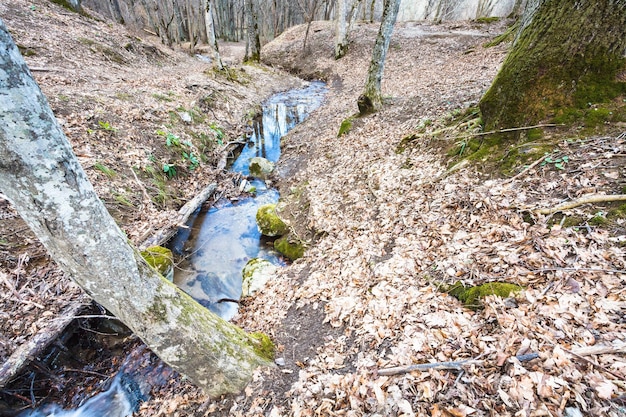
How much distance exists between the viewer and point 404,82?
15.0 metres

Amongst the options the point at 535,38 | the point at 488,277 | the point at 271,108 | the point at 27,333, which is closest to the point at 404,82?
the point at 271,108

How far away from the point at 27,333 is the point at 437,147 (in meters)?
7.88

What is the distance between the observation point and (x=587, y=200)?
3.23 metres

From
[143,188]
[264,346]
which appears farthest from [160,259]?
[264,346]

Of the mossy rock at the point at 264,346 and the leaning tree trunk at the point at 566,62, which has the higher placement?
the leaning tree trunk at the point at 566,62

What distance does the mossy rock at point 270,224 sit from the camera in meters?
7.48

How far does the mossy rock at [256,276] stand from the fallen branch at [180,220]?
2096 millimetres

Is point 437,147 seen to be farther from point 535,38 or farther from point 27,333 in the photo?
point 27,333

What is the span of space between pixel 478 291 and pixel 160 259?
5607mm

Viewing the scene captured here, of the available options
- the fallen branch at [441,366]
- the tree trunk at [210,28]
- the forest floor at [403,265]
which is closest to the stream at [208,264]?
the forest floor at [403,265]

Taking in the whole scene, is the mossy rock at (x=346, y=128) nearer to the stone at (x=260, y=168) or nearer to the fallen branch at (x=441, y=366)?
the stone at (x=260, y=168)

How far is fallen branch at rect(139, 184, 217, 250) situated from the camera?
6.25 m

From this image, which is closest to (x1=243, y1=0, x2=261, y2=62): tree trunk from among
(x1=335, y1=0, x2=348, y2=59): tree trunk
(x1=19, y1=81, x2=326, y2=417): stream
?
(x1=335, y1=0, x2=348, y2=59): tree trunk

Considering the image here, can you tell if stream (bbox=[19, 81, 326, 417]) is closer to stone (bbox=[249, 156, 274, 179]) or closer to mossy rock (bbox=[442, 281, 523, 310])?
stone (bbox=[249, 156, 274, 179])
